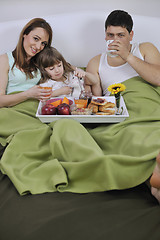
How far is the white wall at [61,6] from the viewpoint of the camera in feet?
6.89

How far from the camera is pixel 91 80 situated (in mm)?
1768

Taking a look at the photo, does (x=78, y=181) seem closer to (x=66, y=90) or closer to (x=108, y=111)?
(x=108, y=111)

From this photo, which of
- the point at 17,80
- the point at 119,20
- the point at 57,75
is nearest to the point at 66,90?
the point at 57,75

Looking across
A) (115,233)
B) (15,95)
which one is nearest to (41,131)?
(15,95)

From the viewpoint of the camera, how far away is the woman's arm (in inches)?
58.8

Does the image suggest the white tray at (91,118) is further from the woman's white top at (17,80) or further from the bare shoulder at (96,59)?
the bare shoulder at (96,59)

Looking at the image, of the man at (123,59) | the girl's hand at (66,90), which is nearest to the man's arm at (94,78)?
the man at (123,59)

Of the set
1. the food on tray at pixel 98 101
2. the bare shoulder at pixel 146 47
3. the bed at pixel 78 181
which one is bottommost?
the bed at pixel 78 181

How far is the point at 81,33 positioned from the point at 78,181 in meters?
1.36

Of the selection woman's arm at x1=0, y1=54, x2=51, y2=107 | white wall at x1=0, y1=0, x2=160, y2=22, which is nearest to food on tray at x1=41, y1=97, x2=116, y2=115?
woman's arm at x1=0, y1=54, x2=51, y2=107

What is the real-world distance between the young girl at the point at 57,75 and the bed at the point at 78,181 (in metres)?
0.39

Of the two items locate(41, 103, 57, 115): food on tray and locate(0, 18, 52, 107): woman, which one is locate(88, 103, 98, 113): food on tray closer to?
locate(41, 103, 57, 115): food on tray

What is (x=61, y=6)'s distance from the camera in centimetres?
213

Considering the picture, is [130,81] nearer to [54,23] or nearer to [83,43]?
[83,43]
